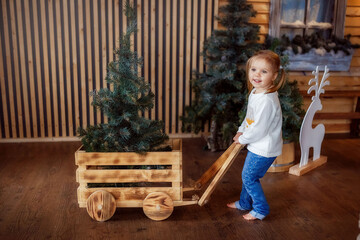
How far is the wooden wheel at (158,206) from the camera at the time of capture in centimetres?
228

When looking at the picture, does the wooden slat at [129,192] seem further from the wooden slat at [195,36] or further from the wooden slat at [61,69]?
the wooden slat at [195,36]

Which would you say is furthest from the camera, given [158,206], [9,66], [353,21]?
[353,21]

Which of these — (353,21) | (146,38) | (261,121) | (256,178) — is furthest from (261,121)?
(353,21)

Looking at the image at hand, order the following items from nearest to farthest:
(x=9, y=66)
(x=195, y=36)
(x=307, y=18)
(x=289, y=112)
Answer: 1. (x=289, y=112)
2. (x=9, y=66)
3. (x=195, y=36)
4. (x=307, y=18)

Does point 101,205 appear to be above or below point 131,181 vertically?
below

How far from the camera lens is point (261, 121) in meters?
2.18

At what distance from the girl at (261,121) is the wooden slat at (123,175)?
20.0 inches

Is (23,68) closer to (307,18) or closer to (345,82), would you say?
(307,18)

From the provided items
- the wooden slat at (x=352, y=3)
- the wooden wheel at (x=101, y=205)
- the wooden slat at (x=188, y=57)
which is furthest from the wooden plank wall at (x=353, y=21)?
the wooden wheel at (x=101, y=205)

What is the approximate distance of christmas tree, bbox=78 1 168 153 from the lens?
228cm

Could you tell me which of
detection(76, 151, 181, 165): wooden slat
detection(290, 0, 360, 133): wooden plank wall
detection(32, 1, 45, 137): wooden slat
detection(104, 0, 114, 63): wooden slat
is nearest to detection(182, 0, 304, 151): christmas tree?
detection(290, 0, 360, 133): wooden plank wall

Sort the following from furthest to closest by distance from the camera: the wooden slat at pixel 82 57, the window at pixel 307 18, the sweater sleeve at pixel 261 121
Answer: the window at pixel 307 18
the wooden slat at pixel 82 57
the sweater sleeve at pixel 261 121

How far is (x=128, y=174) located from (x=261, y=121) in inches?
36.1

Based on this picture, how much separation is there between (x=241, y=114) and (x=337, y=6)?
7.73ft
